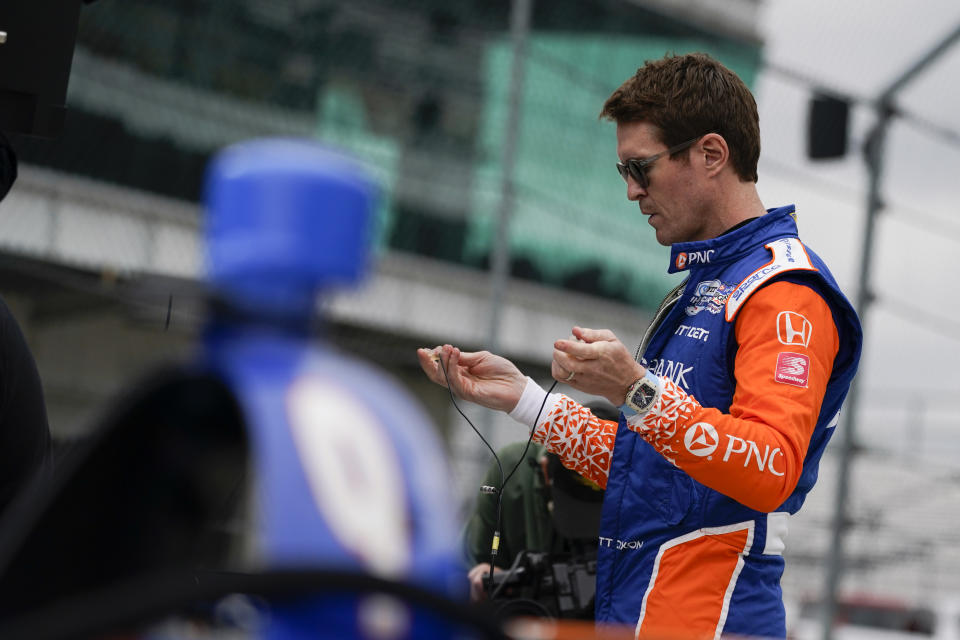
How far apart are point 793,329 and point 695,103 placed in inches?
18.9

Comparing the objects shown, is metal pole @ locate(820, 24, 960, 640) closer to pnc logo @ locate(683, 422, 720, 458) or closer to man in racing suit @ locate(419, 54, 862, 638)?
man in racing suit @ locate(419, 54, 862, 638)

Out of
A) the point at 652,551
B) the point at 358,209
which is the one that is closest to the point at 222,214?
the point at 358,209

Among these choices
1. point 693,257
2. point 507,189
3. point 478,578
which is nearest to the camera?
point 693,257

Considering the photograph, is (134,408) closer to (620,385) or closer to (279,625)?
(279,625)

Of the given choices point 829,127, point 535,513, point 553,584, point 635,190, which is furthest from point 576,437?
point 829,127

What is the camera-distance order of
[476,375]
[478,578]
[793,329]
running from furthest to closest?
[478,578], [476,375], [793,329]

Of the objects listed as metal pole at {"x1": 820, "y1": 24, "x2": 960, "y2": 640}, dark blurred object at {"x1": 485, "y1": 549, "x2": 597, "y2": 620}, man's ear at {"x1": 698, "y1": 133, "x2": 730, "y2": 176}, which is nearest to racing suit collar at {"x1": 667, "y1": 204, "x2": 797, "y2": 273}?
man's ear at {"x1": 698, "y1": 133, "x2": 730, "y2": 176}

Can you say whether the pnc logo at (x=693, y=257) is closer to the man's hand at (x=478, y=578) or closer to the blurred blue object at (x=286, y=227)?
the man's hand at (x=478, y=578)

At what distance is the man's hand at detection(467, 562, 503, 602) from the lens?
10.3 feet

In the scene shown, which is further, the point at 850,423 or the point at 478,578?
the point at 850,423

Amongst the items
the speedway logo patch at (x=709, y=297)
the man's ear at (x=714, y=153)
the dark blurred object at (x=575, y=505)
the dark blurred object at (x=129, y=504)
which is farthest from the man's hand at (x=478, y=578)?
the dark blurred object at (x=129, y=504)

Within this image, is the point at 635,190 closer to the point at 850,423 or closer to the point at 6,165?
the point at 6,165

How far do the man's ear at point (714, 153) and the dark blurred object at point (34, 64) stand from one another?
118cm

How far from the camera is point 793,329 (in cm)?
179
